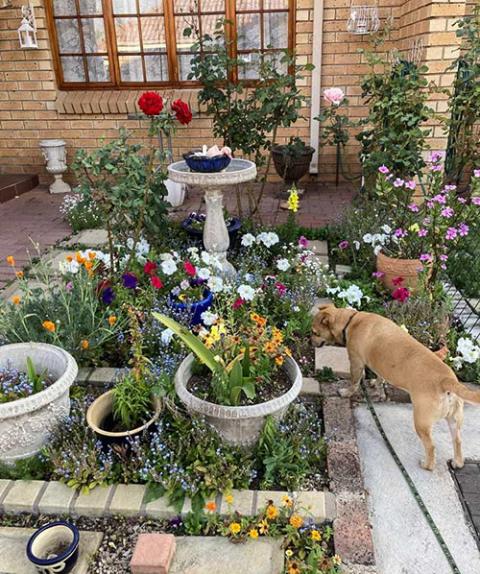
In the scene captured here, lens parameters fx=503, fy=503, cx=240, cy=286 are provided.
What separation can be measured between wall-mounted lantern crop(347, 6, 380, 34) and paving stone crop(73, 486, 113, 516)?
5.66 meters

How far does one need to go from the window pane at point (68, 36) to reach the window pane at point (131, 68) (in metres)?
0.58

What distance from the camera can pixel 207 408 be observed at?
6.83ft

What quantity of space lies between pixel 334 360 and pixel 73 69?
5763 mm

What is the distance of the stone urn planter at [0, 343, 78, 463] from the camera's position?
2.08 meters

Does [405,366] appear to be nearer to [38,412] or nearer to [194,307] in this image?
[194,307]

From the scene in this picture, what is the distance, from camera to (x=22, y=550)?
1.86 metres

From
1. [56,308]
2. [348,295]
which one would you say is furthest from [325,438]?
[56,308]

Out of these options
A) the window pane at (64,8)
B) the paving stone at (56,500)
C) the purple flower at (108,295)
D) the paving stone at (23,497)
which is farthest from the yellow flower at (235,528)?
the window pane at (64,8)

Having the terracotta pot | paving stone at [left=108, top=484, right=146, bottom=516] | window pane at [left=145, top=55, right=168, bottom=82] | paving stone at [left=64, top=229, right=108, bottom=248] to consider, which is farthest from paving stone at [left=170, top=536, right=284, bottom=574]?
window pane at [left=145, top=55, right=168, bottom=82]

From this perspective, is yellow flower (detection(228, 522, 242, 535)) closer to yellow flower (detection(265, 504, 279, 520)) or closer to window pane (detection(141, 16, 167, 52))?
yellow flower (detection(265, 504, 279, 520))

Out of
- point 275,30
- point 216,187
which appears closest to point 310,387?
point 216,187

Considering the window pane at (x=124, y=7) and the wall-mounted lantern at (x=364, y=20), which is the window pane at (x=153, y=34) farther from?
the wall-mounted lantern at (x=364, y=20)

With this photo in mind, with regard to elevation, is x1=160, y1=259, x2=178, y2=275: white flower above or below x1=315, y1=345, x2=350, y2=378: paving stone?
above

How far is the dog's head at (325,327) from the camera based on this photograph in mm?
2590
